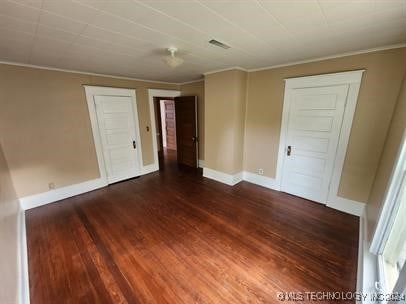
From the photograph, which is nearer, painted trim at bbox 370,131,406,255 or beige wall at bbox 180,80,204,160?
painted trim at bbox 370,131,406,255

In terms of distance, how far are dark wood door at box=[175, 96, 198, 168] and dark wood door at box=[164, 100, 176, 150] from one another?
2.01 metres

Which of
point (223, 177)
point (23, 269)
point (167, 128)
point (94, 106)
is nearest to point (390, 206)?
point (223, 177)

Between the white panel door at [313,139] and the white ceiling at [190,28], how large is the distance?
628mm

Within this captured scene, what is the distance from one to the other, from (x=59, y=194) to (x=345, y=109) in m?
5.13

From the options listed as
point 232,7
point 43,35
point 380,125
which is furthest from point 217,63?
point 380,125

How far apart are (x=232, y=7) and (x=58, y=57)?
8.37ft

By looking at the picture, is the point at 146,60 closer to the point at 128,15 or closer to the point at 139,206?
the point at 128,15

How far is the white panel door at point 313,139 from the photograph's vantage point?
8.87 ft

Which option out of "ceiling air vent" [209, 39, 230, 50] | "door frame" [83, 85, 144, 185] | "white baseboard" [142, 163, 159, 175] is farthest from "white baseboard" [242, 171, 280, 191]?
"door frame" [83, 85, 144, 185]

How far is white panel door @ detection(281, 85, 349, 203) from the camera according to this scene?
8.87 ft

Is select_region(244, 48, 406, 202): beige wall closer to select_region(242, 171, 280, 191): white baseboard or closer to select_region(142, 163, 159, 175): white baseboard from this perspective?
select_region(242, 171, 280, 191): white baseboard

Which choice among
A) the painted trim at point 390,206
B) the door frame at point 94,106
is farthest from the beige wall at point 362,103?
the door frame at point 94,106

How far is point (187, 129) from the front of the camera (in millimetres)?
4863

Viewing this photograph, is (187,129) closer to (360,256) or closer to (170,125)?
(170,125)
